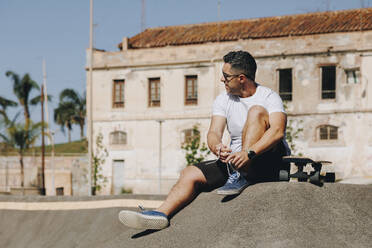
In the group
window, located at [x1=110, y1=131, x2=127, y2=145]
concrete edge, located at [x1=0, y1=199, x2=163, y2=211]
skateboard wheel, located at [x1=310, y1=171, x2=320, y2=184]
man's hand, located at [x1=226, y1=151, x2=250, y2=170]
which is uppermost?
man's hand, located at [x1=226, y1=151, x2=250, y2=170]

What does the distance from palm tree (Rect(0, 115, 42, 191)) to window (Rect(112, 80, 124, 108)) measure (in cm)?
506

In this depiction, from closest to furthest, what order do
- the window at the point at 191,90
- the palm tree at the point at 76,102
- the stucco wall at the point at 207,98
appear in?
the stucco wall at the point at 207,98
the window at the point at 191,90
the palm tree at the point at 76,102

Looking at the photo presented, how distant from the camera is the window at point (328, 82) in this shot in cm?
2461

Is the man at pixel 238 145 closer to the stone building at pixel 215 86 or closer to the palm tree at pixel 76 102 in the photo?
the stone building at pixel 215 86

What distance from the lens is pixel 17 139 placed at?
99.1ft

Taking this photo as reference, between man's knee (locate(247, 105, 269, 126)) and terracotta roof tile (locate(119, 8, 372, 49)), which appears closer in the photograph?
man's knee (locate(247, 105, 269, 126))

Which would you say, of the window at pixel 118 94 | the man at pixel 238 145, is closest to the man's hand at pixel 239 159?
the man at pixel 238 145

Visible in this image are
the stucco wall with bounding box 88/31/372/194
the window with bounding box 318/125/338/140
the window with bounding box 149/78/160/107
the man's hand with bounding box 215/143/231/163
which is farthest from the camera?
the window with bounding box 149/78/160/107

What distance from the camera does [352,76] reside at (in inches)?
958

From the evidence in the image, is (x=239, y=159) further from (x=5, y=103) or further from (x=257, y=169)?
(x=5, y=103)

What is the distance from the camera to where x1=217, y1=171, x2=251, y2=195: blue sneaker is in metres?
5.12

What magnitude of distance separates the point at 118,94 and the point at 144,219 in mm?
23406

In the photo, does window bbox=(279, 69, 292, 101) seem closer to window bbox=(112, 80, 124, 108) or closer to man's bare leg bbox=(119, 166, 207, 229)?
window bbox=(112, 80, 124, 108)

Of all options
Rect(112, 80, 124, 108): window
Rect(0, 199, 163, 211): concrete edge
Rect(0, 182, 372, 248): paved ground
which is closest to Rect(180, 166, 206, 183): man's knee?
Rect(0, 182, 372, 248): paved ground
